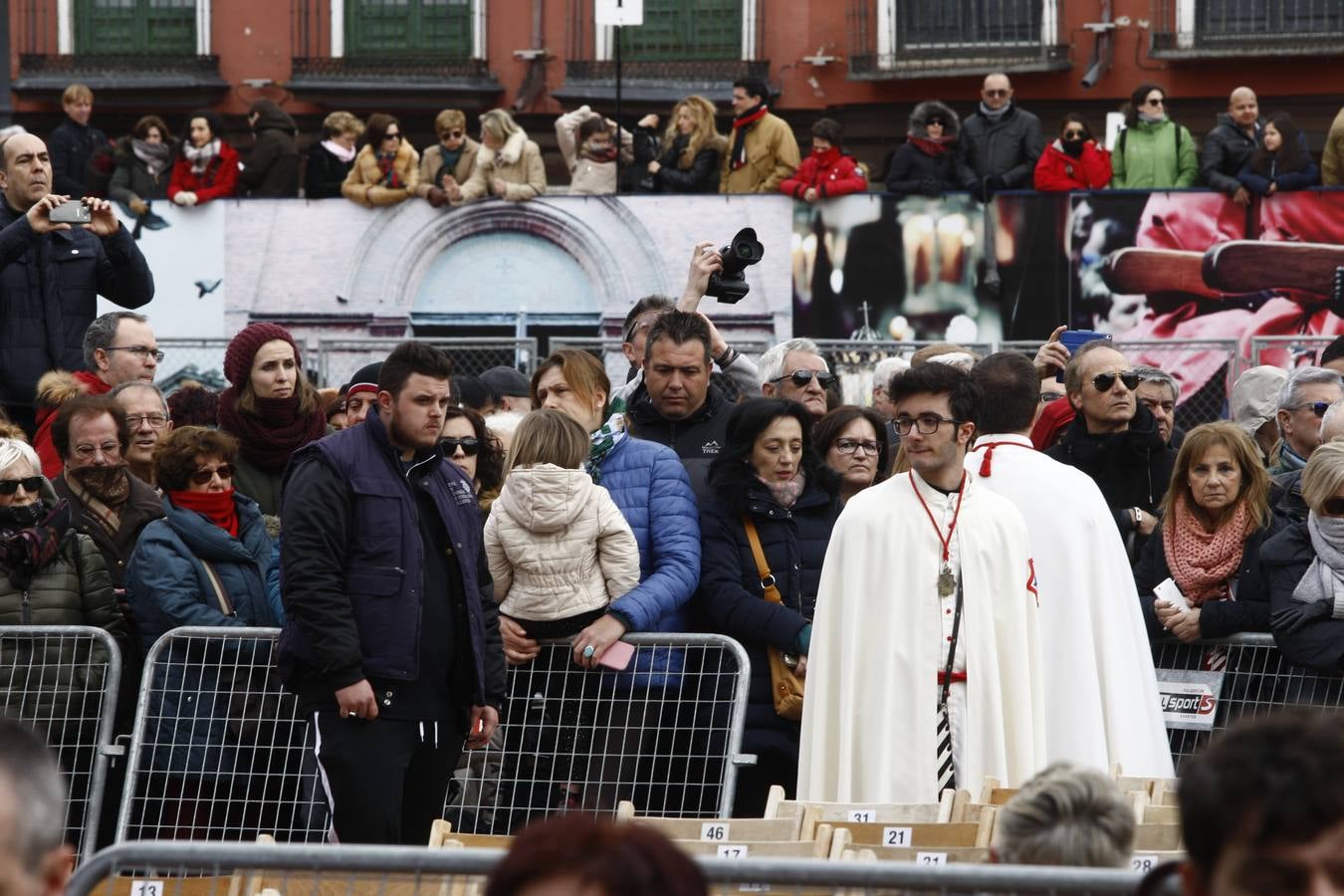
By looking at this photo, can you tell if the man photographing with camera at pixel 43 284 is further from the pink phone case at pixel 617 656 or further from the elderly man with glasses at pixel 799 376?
the pink phone case at pixel 617 656

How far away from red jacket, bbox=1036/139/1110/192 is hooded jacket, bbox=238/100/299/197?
592cm

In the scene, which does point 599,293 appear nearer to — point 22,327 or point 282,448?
point 22,327

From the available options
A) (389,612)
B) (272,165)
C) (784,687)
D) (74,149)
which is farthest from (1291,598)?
(74,149)

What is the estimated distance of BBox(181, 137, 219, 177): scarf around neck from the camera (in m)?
16.5

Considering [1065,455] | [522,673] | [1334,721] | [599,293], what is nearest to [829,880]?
[1334,721]

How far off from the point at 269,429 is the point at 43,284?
195 centimetres

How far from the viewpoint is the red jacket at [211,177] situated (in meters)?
16.5

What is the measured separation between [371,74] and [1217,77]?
27.1 ft

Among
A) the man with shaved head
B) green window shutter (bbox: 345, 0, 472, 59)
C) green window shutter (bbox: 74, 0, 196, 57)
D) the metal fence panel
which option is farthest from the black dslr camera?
green window shutter (bbox: 74, 0, 196, 57)

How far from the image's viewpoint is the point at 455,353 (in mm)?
13984

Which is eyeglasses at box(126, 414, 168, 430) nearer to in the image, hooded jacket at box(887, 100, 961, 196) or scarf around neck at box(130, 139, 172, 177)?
hooded jacket at box(887, 100, 961, 196)

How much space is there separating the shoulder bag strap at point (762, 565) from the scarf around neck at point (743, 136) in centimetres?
925

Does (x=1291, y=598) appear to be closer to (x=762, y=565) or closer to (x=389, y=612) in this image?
(x=762, y=565)

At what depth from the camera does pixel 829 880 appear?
351 centimetres
